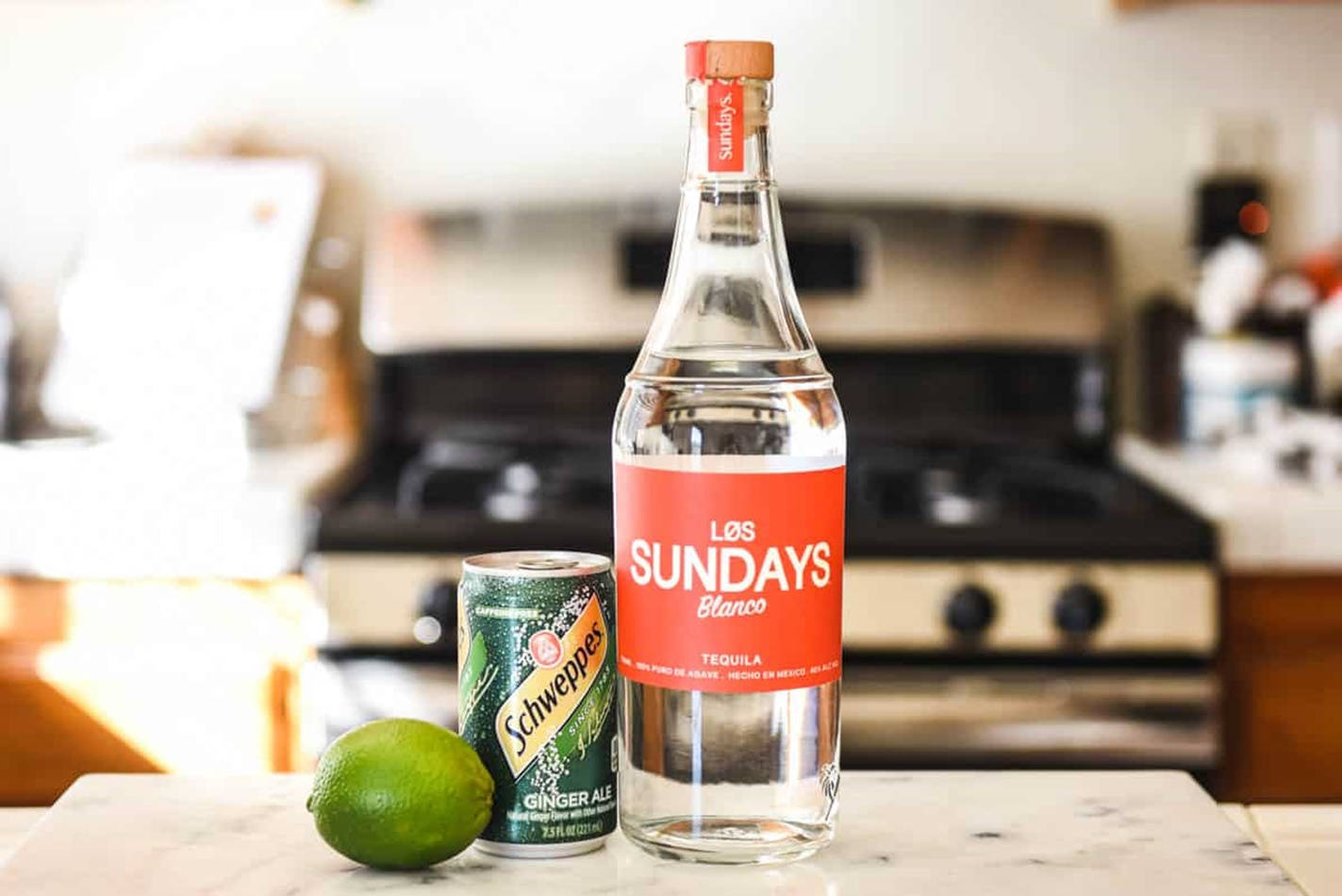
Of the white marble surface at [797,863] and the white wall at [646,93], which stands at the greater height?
the white wall at [646,93]

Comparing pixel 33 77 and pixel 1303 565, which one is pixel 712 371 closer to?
pixel 1303 565

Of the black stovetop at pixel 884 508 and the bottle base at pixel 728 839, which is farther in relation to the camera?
the black stovetop at pixel 884 508

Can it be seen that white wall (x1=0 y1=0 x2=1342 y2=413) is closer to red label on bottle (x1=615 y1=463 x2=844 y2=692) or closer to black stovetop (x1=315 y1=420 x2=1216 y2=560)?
black stovetop (x1=315 y1=420 x2=1216 y2=560)

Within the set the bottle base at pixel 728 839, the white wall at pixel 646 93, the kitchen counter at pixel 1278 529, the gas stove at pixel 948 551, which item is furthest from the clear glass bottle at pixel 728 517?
the white wall at pixel 646 93

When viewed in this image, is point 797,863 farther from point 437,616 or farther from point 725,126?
point 437,616

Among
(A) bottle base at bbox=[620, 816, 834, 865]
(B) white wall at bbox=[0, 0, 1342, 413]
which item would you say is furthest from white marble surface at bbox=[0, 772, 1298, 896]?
(B) white wall at bbox=[0, 0, 1342, 413]

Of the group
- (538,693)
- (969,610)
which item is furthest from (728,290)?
(969,610)

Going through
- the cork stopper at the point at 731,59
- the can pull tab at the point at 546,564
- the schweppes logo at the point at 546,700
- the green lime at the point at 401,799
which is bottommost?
the green lime at the point at 401,799

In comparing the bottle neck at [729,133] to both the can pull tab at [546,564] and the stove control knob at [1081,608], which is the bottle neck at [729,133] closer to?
the can pull tab at [546,564]
